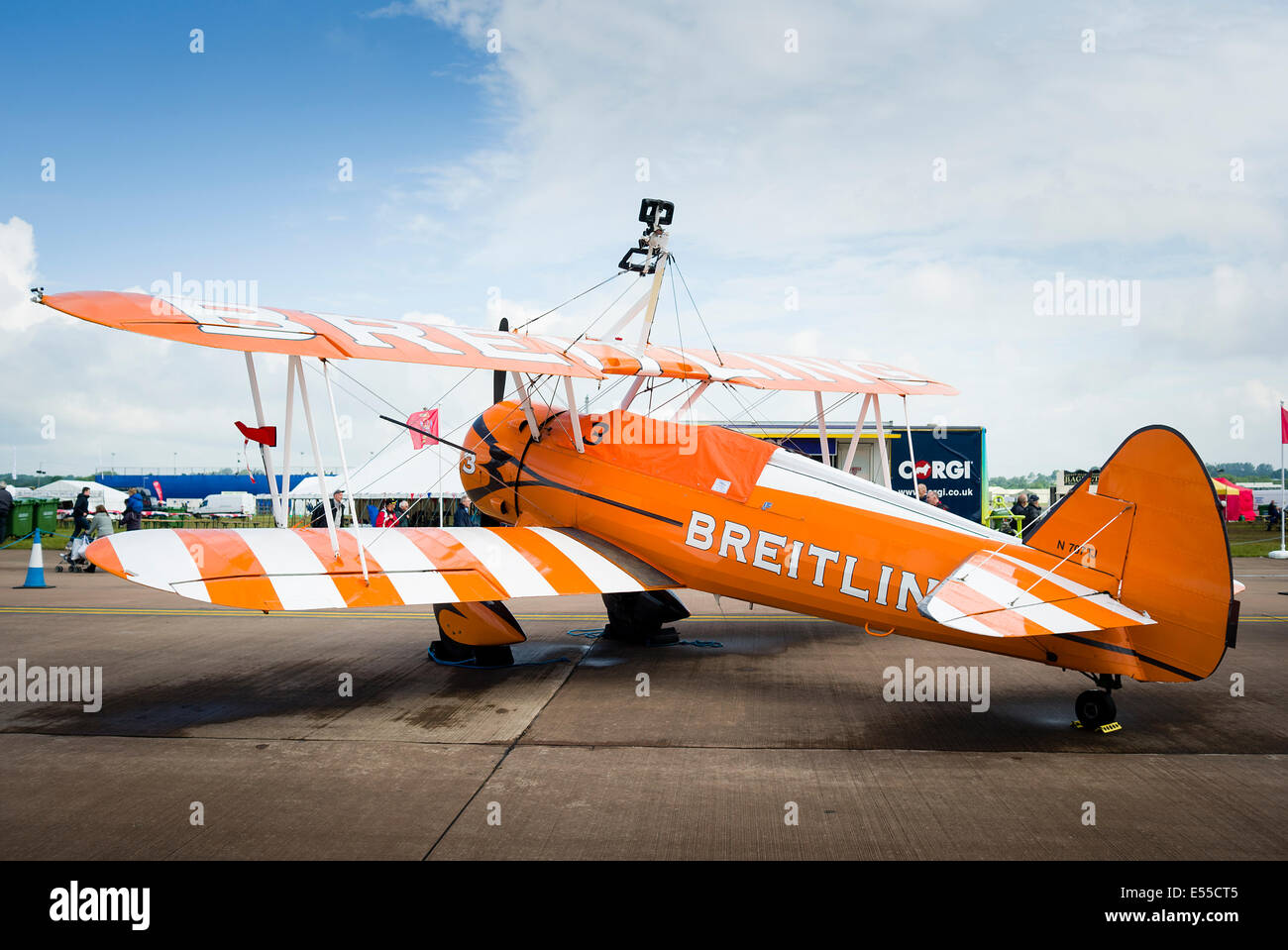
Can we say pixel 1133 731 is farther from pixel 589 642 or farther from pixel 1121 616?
pixel 589 642

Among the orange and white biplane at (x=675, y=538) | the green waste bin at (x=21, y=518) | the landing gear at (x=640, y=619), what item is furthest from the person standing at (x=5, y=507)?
the landing gear at (x=640, y=619)

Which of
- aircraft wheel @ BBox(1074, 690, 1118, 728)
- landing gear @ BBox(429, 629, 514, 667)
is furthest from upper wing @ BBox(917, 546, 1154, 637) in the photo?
landing gear @ BBox(429, 629, 514, 667)

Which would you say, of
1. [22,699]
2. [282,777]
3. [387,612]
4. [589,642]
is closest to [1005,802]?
[282,777]

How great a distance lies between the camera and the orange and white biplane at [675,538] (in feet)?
17.3

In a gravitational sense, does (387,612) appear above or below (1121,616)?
below

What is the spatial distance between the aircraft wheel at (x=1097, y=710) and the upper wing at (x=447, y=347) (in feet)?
14.0

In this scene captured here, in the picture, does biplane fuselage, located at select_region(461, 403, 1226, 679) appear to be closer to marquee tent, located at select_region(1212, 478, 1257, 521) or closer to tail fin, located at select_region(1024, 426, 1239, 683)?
tail fin, located at select_region(1024, 426, 1239, 683)

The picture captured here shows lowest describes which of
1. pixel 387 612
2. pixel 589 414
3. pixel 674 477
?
pixel 387 612

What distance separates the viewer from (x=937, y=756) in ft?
18.1

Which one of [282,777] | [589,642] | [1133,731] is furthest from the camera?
[589,642]

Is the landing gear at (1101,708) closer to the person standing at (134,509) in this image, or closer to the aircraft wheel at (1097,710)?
the aircraft wheel at (1097,710)

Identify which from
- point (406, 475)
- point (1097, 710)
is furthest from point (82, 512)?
point (1097, 710)
